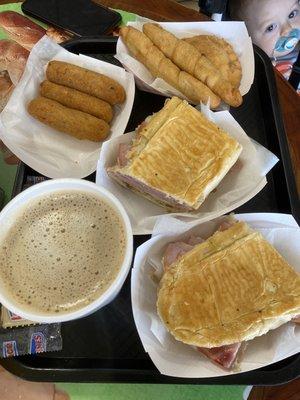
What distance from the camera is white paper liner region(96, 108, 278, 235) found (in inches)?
52.4

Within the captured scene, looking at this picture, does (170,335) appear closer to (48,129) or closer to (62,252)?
(62,252)

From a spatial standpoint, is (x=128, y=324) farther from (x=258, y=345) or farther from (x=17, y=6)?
(x=17, y=6)

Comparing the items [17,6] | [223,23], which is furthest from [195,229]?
[17,6]

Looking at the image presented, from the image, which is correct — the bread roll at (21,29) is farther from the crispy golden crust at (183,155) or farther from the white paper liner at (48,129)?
the crispy golden crust at (183,155)

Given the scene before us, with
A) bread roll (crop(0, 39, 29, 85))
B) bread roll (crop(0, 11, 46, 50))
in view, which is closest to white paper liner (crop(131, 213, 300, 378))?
bread roll (crop(0, 39, 29, 85))

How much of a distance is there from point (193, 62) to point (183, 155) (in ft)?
1.44

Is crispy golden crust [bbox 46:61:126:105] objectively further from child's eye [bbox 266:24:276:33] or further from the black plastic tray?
child's eye [bbox 266:24:276:33]

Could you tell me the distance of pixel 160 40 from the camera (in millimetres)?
1595

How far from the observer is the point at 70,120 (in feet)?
4.91

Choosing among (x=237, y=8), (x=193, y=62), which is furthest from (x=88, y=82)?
(x=237, y=8)

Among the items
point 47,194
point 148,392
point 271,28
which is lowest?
point 148,392

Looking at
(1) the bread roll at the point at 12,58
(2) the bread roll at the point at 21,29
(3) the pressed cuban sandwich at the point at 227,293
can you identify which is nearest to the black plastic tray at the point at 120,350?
(3) the pressed cuban sandwich at the point at 227,293

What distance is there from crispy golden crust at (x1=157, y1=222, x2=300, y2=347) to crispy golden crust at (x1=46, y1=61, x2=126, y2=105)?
0.69m

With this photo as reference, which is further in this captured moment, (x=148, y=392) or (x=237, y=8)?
(x=237, y=8)
